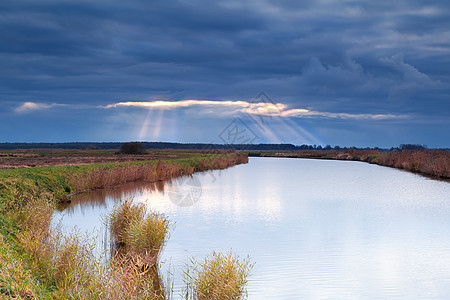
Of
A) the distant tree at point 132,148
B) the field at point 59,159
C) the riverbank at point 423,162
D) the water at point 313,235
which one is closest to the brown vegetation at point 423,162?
the riverbank at point 423,162

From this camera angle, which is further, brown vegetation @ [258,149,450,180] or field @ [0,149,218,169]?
field @ [0,149,218,169]

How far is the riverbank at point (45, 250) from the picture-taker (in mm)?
6754

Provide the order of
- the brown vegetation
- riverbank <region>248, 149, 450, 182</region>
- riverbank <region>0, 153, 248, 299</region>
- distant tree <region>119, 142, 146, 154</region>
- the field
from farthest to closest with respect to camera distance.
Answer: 1. distant tree <region>119, 142, 146, 154</region>
2. the field
3. the brown vegetation
4. riverbank <region>248, 149, 450, 182</region>
5. riverbank <region>0, 153, 248, 299</region>

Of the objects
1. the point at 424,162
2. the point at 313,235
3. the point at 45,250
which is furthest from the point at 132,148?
the point at 45,250

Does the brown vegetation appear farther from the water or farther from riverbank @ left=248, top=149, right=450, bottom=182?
the water

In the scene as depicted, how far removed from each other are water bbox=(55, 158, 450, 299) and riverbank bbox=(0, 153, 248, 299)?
2006mm

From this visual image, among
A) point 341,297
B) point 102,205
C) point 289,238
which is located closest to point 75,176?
point 102,205

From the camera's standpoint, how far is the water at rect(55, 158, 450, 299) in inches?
452

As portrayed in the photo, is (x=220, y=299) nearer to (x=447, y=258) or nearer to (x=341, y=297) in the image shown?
(x=341, y=297)

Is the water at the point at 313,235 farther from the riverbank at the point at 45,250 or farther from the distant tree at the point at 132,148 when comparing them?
the distant tree at the point at 132,148

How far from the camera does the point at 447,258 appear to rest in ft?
46.9

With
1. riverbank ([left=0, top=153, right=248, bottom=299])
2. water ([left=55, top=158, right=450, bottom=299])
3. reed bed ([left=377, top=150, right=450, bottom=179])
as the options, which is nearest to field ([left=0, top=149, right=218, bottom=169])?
riverbank ([left=0, top=153, right=248, bottom=299])

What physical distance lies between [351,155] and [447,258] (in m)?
100

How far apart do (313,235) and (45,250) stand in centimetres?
1157
